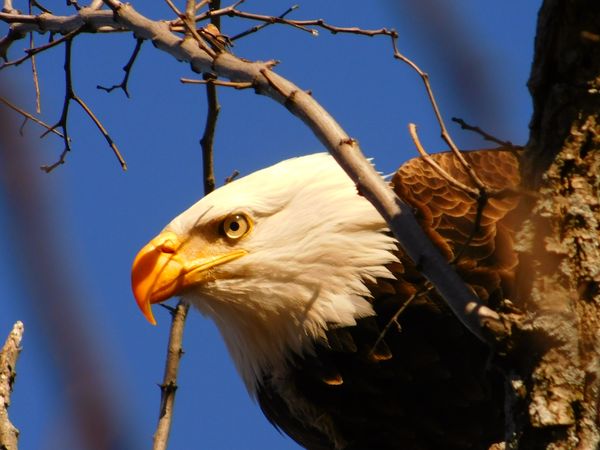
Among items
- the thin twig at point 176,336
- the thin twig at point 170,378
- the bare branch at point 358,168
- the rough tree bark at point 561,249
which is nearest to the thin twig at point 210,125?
the thin twig at point 176,336

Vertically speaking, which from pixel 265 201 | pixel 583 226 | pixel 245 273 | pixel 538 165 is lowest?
pixel 583 226

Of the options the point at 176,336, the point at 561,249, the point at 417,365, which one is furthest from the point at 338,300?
the point at 561,249

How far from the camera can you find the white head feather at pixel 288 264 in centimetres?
359

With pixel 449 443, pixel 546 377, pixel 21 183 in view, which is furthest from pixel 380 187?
pixel 449 443

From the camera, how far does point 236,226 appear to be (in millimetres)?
3633

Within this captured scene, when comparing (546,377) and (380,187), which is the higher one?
(380,187)

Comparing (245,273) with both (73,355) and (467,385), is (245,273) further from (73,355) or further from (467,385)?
(73,355)

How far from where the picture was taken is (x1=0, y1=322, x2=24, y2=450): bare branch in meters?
2.66

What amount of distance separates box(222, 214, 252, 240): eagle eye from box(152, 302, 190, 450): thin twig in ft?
1.15

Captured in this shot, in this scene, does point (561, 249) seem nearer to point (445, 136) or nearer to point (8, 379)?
point (445, 136)

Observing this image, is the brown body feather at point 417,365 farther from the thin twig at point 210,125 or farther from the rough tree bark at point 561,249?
the rough tree bark at point 561,249

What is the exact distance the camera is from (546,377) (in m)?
1.62

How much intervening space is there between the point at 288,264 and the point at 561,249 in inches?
79.3

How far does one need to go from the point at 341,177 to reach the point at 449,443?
116cm
